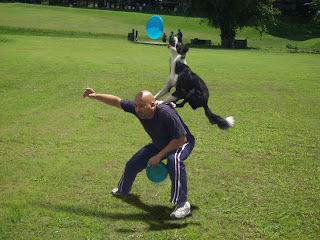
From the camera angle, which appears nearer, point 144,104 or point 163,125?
point 144,104

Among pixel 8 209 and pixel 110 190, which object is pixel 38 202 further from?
pixel 110 190

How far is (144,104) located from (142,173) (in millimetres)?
2308

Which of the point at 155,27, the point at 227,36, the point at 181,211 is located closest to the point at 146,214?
the point at 181,211

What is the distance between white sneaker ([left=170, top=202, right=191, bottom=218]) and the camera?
5117mm

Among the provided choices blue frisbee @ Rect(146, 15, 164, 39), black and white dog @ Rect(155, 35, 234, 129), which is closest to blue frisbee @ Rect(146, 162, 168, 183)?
black and white dog @ Rect(155, 35, 234, 129)

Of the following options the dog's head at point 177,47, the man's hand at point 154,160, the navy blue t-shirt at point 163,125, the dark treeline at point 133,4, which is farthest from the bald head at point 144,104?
the dark treeline at point 133,4

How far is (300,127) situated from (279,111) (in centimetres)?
186

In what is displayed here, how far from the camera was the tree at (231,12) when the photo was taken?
3769cm

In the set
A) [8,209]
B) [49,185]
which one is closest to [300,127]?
[49,185]

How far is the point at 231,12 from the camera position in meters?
38.1

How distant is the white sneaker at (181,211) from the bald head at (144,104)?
Answer: 142 cm

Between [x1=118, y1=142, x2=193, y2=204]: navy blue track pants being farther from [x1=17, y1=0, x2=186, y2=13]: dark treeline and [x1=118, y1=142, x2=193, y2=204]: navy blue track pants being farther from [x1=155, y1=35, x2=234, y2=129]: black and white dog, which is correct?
Result: [x1=17, y1=0, x2=186, y2=13]: dark treeline

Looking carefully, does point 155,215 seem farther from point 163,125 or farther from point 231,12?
point 231,12

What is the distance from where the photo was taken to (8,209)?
524 centimetres
